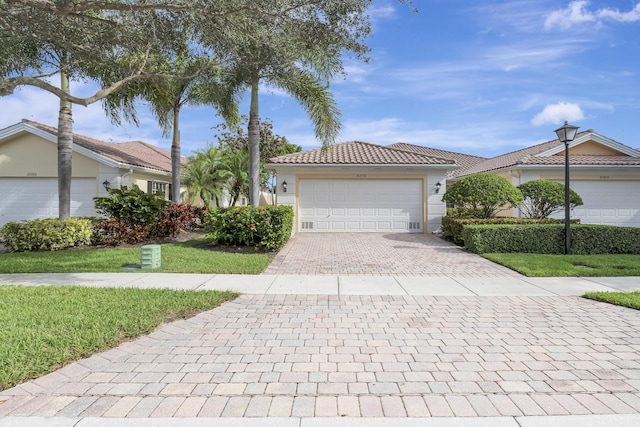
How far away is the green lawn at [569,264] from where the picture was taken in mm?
7809

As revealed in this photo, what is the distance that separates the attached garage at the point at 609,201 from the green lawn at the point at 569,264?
296 inches

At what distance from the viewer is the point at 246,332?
14.5 ft

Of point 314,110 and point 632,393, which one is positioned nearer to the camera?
point 632,393

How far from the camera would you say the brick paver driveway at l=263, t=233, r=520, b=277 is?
27.4 ft

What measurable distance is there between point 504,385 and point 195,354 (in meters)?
2.90

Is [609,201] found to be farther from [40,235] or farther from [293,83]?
[40,235]

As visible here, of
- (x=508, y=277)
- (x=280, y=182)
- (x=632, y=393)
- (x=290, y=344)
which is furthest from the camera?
(x=280, y=182)

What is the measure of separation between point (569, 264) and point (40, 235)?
14456mm

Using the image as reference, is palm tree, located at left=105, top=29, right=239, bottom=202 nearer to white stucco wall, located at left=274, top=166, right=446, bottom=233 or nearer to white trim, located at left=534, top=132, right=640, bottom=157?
white stucco wall, located at left=274, top=166, right=446, bottom=233

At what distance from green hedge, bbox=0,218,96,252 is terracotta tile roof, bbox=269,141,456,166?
787 cm

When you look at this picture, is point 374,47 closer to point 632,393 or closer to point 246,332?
point 246,332

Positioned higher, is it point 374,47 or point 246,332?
point 374,47

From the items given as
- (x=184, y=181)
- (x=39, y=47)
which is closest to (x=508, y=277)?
(x=39, y=47)

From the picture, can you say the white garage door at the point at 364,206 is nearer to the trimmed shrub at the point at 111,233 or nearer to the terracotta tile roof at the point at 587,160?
the terracotta tile roof at the point at 587,160
